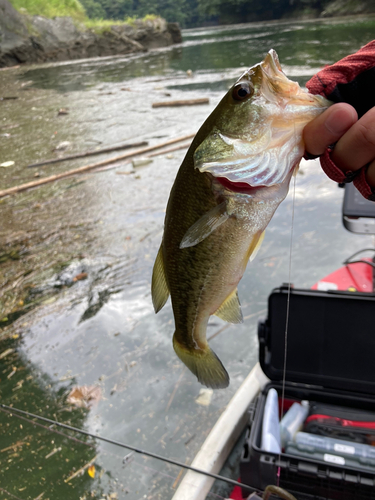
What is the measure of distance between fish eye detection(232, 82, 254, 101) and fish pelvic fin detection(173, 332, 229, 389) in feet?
3.04

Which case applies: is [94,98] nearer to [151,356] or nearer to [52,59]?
[151,356]

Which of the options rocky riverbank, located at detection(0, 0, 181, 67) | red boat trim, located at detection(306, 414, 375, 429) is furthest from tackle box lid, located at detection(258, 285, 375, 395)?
rocky riverbank, located at detection(0, 0, 181, 67)

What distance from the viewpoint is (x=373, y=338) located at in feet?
7.19

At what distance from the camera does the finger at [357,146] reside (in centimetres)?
106

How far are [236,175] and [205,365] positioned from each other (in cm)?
79

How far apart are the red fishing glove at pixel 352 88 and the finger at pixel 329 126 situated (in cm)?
6

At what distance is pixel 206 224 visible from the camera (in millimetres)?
1149

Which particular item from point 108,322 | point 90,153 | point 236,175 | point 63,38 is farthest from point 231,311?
point 63,38

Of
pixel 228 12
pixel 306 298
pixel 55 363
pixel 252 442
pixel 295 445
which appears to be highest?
pixel 228 12

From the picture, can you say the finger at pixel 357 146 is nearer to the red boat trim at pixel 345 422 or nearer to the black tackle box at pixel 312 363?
the black tackle box at pixel 312 363

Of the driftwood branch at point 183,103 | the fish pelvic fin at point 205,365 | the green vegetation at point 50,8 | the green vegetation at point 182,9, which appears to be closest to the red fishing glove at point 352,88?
the fish pelvic fin at point 205,365

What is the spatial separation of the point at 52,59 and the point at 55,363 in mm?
33890

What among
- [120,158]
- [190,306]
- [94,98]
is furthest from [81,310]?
[94,98]

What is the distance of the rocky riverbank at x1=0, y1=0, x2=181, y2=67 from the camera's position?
2845cm
